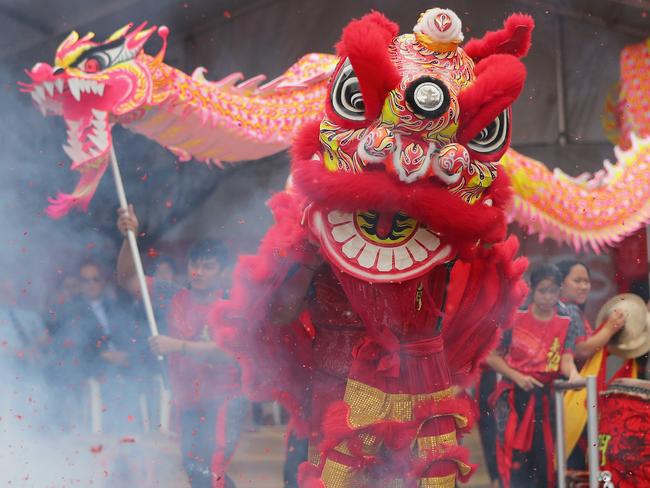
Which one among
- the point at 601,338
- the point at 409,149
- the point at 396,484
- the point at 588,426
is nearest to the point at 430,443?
the point at 396,484

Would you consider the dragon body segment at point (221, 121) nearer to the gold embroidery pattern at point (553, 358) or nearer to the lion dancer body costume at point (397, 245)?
the gold embroidery pattern at point (553, 358)

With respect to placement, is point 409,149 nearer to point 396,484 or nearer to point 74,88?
point 396,484

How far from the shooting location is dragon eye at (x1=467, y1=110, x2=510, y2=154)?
109 inches

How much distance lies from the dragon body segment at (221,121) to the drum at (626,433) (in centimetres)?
106

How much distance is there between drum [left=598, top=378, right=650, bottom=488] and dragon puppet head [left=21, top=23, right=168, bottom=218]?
242 cm

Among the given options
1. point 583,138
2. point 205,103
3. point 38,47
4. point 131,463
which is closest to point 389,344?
point 131,463

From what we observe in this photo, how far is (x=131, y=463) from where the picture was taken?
4305mm

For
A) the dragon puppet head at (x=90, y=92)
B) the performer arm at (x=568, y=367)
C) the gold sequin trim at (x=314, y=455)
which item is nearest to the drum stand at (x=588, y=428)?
the performer arm at (x=568, y=367)

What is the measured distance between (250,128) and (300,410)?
2248 millimetres

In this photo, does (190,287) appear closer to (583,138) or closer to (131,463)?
(131,463)

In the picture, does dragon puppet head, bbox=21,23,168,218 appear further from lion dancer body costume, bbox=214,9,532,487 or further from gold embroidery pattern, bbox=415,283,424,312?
gold embroidery pattern, bbox=415,283,424,312

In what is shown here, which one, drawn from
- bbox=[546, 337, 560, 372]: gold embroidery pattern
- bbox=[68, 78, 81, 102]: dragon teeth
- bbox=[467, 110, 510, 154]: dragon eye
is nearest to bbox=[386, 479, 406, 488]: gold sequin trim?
bbox=[467, 110, 510, 154]: dragon eye

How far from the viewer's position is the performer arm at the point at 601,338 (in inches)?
187

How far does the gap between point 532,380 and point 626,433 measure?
19.3 inches
